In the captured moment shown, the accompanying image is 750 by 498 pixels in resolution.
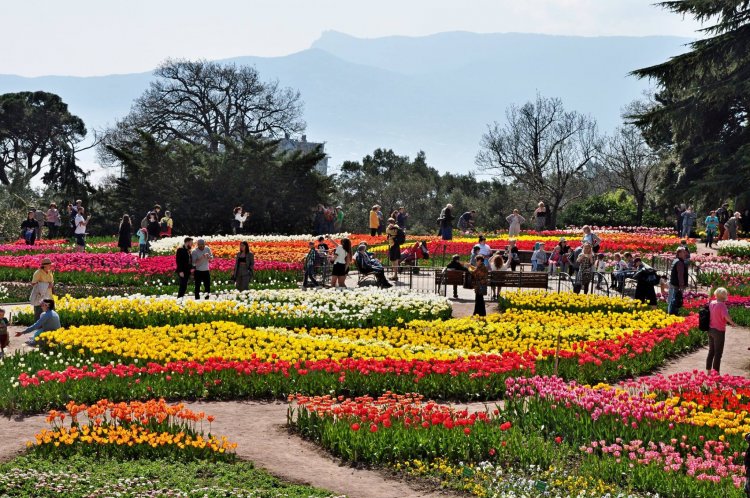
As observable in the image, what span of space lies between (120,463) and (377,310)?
10798 millimetres

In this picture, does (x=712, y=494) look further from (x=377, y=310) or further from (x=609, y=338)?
(x=377, y=310)

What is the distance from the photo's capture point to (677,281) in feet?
69.3

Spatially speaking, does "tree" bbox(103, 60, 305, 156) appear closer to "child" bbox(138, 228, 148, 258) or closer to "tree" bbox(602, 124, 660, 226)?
"tree" bbox(602, 124, 660, 226)

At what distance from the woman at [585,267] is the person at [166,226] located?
1985 cm

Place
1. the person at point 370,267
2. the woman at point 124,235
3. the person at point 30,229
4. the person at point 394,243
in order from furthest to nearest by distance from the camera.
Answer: the person at point 30,229 < the woman at point 124,235 < the person at point 394,243 < the person at point 370,267

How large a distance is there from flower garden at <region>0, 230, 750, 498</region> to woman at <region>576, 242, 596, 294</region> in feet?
6.54

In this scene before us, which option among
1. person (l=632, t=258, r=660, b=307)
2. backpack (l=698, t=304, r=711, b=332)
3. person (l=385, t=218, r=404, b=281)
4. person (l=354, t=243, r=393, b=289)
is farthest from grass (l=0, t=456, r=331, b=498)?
person (l=385, t=218, r=404, b=281)

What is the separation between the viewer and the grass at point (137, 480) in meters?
9.19

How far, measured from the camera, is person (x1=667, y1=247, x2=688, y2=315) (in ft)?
69.2

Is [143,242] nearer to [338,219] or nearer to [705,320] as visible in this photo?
[338,219]

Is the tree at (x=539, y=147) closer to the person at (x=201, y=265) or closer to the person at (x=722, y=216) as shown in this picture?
the person at (x=722, y=216)

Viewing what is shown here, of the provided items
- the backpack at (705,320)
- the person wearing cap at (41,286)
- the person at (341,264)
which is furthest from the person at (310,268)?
the backpack at (705,320)

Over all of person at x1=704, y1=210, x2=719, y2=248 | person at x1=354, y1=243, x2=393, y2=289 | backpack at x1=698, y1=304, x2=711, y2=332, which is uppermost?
person at x1=704, y1=210, x2=719, y2=248

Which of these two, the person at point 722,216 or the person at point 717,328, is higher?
the person at point 722,216
